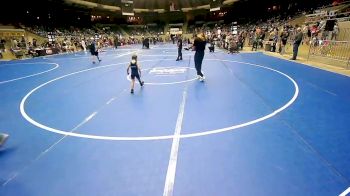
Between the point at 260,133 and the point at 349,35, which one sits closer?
the point at 260,133

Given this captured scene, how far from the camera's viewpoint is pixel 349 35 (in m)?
12.5

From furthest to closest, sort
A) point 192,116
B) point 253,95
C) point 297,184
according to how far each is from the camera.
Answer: point 253,95 < point 192,116 < point 297,184

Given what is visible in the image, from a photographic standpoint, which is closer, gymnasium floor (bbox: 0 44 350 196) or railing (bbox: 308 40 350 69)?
gymnasium floor (bbox: 0 44 350 196)

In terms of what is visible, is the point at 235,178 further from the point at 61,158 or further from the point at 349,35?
the point at 349,35

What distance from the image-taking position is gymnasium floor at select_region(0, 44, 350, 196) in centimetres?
341

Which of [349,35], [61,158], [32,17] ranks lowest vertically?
[61,158]

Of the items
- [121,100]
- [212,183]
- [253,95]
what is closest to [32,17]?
[121,100]

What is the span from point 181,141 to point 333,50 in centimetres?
1159

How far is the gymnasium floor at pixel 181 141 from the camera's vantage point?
11.2ft

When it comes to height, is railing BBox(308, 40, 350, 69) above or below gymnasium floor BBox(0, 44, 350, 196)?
above

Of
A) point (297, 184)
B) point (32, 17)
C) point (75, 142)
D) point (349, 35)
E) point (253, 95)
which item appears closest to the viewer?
point (297, 184)

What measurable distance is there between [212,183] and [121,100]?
16.4 feet

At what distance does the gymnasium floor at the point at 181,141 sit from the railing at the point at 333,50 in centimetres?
307

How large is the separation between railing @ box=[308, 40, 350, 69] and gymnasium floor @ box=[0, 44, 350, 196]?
3.07m
